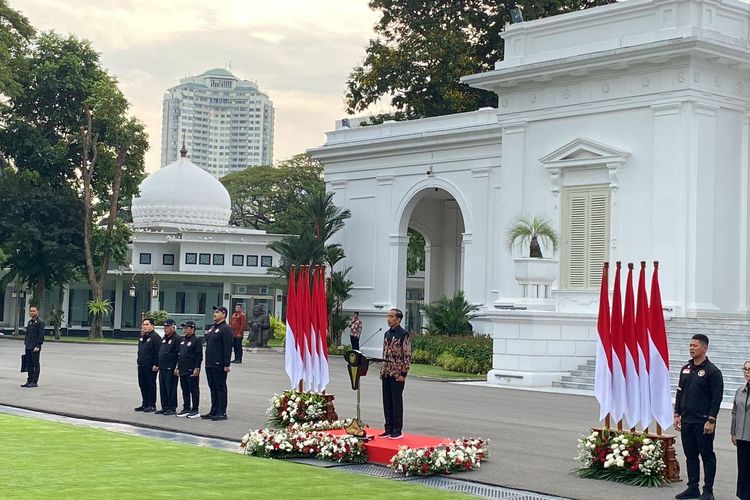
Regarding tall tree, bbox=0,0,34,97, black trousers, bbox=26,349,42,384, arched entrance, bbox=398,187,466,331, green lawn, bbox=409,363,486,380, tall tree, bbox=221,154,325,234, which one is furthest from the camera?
tall tree, bbox=221,154,325,234

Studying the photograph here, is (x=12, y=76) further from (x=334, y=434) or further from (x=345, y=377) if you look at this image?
(x=334, y=434)

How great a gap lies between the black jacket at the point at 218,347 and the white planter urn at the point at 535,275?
1135 centimetres

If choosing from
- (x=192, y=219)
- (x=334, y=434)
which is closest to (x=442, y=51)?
(x=192, y=219)

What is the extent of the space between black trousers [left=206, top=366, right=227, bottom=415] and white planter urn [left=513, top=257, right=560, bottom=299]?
A: 11.7m

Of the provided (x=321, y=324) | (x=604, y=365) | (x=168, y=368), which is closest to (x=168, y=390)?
(x=168, y=368)

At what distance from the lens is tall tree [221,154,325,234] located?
7925cm

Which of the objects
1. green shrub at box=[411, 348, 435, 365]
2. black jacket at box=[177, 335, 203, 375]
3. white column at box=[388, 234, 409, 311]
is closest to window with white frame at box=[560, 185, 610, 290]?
green shrub at box=[411, 348, 435, 365]

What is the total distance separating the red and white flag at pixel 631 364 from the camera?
1348cm

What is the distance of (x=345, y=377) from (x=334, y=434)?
44.3 ft

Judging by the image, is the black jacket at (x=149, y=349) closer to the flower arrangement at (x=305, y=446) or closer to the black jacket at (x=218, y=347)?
the black jacket at (x=218, y=347)

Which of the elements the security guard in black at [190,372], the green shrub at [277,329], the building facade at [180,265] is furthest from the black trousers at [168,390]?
the building facade at [180,265]

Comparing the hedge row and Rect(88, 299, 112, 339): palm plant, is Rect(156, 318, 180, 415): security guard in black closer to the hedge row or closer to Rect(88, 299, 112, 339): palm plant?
the hedge row

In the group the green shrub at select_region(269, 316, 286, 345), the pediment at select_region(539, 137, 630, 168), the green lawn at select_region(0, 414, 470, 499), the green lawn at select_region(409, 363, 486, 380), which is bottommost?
the green lawn at select_region(0, 414, 470, 499)

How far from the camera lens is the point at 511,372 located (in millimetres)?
27234
